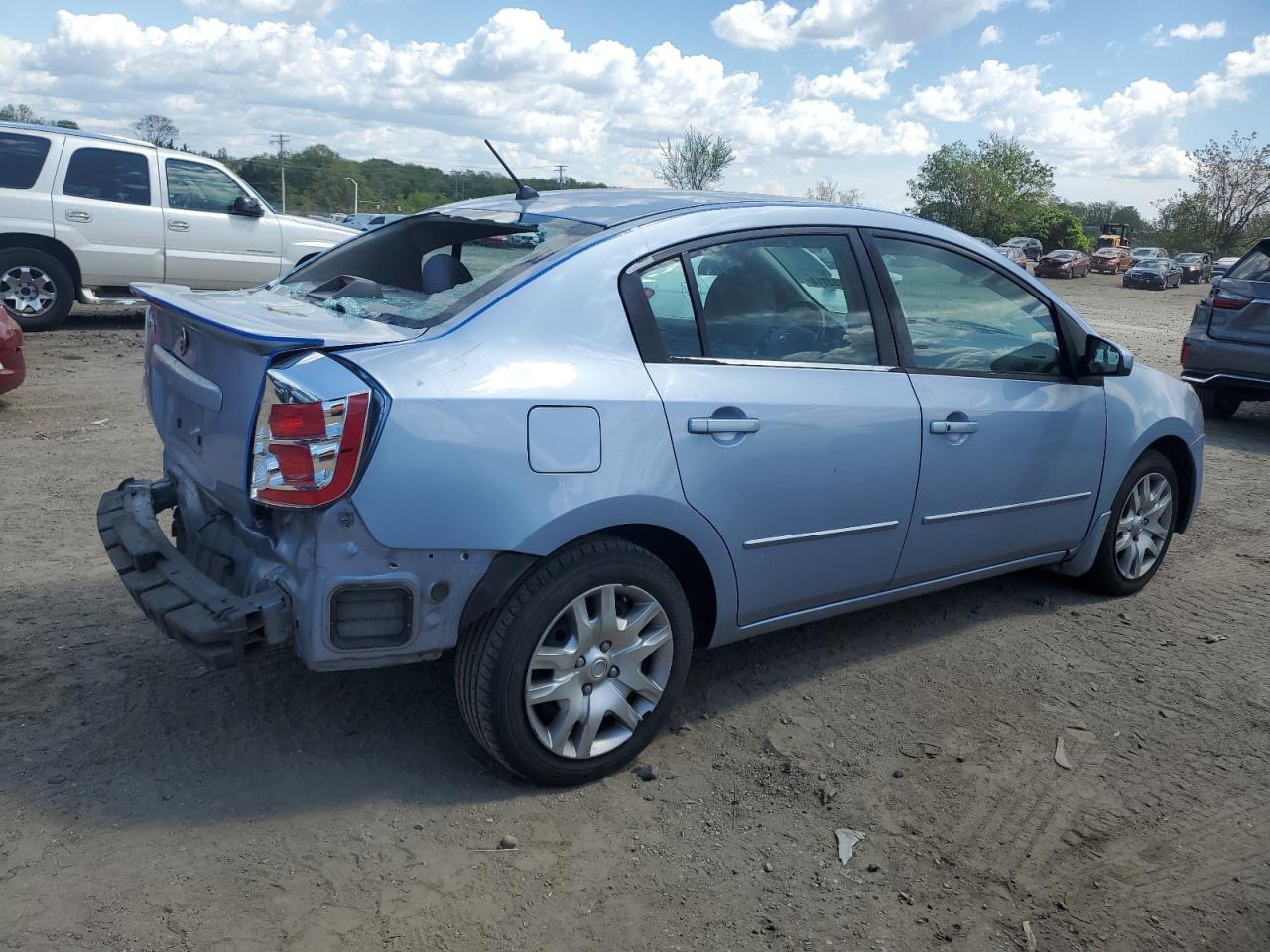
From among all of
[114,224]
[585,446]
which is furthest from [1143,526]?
[114,224]

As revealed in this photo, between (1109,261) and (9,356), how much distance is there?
57.5 metres

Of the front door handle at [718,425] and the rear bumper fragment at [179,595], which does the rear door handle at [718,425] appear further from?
the rear bumper fragment at [179,595]

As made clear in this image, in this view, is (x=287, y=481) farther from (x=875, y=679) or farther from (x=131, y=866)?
(x=875, y=679)

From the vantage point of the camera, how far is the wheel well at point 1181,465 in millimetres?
5098

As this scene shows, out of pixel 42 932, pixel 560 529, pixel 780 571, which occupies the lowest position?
pixel 42 932

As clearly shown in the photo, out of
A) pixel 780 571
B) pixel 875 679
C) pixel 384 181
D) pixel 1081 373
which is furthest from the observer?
pixel 384 181

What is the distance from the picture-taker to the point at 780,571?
3.62 metres

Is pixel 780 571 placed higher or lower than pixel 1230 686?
higher

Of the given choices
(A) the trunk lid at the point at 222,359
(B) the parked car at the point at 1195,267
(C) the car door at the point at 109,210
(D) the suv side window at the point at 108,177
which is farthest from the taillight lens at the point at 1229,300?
(B) the parked car at the point at 1195,267

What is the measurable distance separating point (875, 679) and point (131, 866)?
8.31 ft

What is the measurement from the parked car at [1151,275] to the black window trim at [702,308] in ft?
153

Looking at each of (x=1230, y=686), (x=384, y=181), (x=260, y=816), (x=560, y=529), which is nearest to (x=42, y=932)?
(x=260, y=816)

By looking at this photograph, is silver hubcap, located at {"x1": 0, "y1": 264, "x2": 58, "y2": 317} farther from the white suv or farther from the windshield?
the windshield

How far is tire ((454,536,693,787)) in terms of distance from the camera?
3.01 meters
